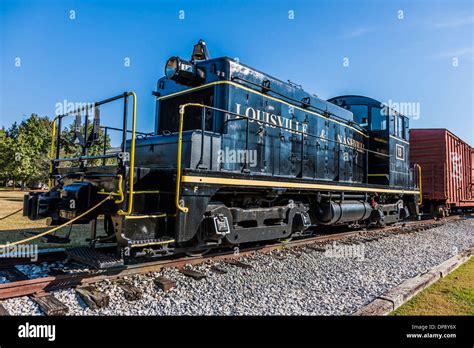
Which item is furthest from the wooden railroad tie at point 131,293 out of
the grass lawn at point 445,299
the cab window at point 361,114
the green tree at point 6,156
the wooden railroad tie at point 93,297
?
the green tree at point 6,156

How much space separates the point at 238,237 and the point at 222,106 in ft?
7.31

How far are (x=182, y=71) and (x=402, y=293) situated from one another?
15.4ft

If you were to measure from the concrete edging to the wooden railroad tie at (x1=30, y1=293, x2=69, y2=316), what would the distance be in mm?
2977

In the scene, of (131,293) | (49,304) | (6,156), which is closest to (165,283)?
(131,293)

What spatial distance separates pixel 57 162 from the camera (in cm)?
556

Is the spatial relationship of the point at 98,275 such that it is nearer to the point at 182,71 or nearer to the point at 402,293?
the point at 182,71

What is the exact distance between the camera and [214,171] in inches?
191

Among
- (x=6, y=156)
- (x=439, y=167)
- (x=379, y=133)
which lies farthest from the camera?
(x=6, y=156)

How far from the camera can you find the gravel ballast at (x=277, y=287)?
11.8 ft

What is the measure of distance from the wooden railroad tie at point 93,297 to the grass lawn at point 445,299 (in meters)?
3.10

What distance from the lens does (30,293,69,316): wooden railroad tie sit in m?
3.35

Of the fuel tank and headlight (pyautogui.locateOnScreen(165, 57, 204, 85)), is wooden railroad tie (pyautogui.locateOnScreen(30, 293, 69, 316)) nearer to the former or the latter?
headlight (pyautogui.locateOnScreen(165, 57, 204, 85))
